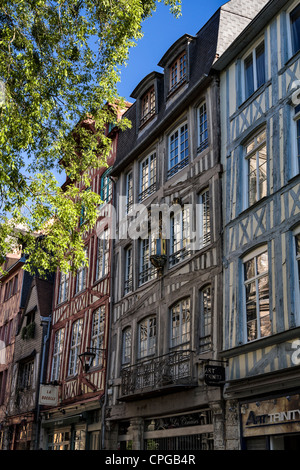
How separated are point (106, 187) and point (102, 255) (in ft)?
9.34

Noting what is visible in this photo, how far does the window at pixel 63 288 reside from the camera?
24.2 metres

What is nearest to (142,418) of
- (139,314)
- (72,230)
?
(139,314)

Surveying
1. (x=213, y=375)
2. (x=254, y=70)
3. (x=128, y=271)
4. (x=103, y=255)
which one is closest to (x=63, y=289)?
(x=103, y=255)

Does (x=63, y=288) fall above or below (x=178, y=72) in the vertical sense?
below

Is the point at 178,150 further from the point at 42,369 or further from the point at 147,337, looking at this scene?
the point at 42,369

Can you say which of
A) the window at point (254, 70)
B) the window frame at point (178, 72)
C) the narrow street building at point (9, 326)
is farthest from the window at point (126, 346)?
the narrow street building at point (9, 326)

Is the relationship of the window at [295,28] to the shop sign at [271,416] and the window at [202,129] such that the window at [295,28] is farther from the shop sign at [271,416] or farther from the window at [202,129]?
the shop sign at [271,416]

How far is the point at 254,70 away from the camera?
13.9m

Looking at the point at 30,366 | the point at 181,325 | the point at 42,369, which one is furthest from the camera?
the point at 30,366

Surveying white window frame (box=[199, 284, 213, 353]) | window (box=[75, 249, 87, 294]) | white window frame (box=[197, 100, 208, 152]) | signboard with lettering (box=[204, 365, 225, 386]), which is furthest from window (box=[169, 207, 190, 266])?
window (box=[75, 249, 87, 294])

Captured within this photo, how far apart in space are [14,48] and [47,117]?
1.55 meters

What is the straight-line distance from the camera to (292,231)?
36.7 feet

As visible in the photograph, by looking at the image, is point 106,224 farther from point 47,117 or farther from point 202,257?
point 47,117

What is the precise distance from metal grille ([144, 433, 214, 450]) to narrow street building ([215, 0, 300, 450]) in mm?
1131
